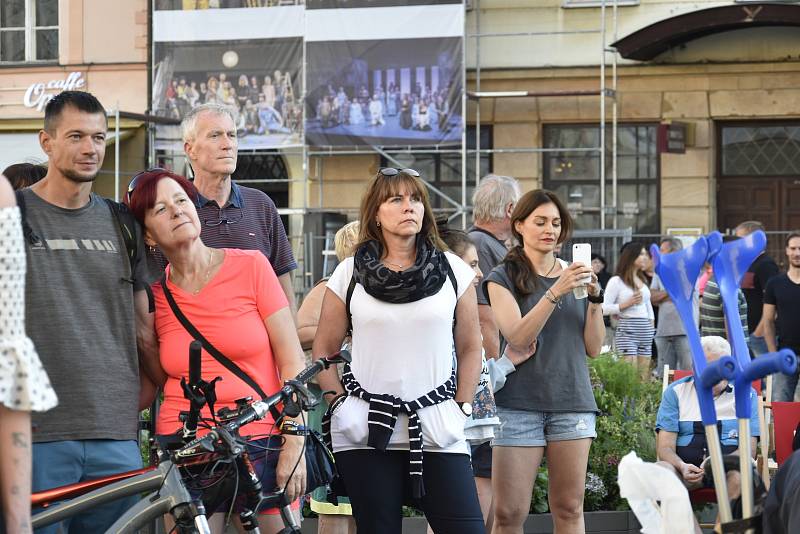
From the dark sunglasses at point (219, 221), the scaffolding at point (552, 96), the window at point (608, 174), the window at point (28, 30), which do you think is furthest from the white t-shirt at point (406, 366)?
the window at point (28, 30)

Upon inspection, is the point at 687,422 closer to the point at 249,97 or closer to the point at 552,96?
the point at 552,96

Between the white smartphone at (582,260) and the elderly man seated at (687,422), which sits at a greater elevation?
the white smartphone at (582,260)

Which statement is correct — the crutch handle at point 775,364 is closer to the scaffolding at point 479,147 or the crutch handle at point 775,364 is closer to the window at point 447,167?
the scaffolding at point 479,147

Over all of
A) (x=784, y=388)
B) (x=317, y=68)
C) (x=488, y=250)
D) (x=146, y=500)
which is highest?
(x=317, y=68)

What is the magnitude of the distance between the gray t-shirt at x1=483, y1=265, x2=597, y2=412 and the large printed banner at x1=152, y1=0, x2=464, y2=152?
15.6 m

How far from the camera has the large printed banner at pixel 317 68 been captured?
22.1 metres

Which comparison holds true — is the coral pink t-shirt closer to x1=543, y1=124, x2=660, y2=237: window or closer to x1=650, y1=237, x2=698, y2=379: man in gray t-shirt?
x1=650, y1=237, x2=698, y2=379: man in gray t-shirt

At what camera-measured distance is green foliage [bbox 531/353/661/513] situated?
8820 millimetres

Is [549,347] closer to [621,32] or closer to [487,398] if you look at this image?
[487,398]

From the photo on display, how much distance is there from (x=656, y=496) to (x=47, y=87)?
2191 centimetres

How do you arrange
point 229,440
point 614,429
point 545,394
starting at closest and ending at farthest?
point 229,440 < point 545,394 < point 614,429

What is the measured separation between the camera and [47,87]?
944 inches

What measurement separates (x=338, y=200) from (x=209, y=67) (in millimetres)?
3145

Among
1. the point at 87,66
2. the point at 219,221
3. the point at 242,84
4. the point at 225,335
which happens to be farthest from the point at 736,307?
the point at 87,66
